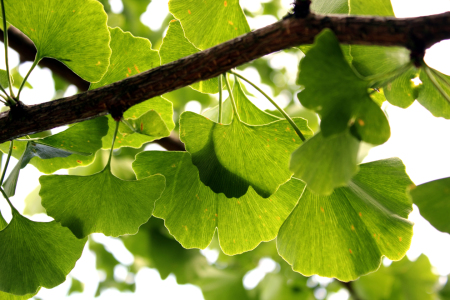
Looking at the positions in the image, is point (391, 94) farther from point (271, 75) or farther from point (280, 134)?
point (271, 75)

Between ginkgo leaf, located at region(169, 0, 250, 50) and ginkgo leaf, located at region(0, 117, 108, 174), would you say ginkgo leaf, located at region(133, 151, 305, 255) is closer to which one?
ginkgo leaf, located at region(0, 117, 108, 174)

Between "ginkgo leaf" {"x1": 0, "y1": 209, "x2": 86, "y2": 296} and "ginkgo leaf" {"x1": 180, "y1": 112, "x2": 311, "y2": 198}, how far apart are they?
27 centimetres

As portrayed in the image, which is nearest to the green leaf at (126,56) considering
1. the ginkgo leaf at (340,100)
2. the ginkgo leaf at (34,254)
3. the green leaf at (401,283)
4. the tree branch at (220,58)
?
the tree branch at (220,58)

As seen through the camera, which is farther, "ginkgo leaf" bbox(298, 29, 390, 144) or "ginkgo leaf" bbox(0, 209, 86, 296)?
"ginkgo leaf" bbox(0, 209, 86, 296)

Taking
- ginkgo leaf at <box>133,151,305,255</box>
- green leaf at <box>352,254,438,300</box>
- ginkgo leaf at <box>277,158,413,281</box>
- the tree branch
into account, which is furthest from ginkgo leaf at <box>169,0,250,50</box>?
green leaf at <box>352,254,438,300</box>

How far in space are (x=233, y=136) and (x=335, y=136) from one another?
21cm

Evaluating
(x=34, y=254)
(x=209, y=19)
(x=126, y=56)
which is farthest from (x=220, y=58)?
(x=34, y=254)

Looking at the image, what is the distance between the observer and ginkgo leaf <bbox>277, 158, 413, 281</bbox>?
61 cm

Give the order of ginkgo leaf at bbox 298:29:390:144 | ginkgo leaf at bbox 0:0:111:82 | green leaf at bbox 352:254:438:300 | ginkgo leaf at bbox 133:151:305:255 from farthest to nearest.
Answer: green leaf at bbox 352:254:438:300 → ginkgo leaf at bbox 133:151:305:255 → ginkgo leaf at bbox 0:0:111:82 → ginkgo leaf at bbox 298:29:390:144

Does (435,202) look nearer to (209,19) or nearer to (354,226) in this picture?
(354,226)

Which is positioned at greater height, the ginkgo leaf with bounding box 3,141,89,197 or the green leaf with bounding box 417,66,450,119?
the ginkgo leaf with bounding box 3,141,89,197

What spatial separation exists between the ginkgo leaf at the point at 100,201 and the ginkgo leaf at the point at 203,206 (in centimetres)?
7

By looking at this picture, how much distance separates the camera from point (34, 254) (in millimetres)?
613

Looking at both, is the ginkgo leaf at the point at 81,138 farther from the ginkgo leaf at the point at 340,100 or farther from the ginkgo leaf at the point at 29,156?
the ginkgo leaf at the point at 340,100
